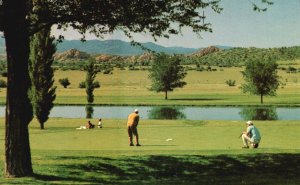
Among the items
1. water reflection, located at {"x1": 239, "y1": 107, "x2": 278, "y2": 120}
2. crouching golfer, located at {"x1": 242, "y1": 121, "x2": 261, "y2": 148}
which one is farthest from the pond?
crouching golfer, located at {"x1": 242, "y1": 121, "x2": 261, "y2": 148}

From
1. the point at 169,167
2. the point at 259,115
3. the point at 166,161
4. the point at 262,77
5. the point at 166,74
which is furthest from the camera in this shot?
the point at 166,74

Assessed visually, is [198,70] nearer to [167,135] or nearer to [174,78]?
[174,78]

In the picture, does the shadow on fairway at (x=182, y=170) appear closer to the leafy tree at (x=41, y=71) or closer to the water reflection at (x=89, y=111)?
the leafy tree at (x=41, y=71)

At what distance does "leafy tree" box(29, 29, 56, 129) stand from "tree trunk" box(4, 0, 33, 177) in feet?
103

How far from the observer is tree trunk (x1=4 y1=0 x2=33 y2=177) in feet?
57.7

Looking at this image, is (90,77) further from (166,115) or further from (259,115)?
(259,115)

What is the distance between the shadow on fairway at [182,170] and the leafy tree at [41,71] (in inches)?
1189

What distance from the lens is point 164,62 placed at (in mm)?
118750

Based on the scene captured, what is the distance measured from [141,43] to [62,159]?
5711 mm

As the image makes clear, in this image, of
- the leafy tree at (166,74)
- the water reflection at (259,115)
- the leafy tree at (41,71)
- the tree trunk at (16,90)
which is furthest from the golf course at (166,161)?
the leafy tree at (166,74)

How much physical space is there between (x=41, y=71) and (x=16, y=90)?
35.0m

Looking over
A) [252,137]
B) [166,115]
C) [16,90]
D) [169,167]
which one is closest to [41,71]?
[166,115]

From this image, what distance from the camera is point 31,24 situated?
61.5ft

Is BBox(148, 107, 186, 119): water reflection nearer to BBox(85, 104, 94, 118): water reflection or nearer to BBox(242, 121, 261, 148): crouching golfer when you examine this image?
BBox(85, 104, 94, 118): water reflection
